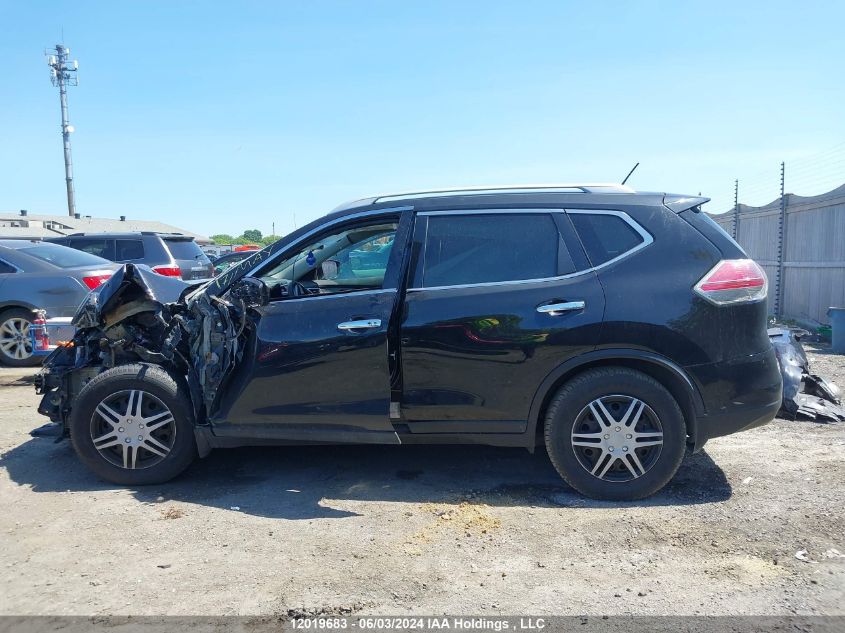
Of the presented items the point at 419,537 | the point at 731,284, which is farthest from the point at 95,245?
the point at 731,284

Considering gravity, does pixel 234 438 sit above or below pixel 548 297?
below

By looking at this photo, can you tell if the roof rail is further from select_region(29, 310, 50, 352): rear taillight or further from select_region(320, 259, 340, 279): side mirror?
select_region(29, 310, 50, 352): rear taillight

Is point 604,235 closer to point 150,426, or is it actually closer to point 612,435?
point 612,435

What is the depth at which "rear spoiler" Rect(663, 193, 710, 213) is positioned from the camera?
430cm

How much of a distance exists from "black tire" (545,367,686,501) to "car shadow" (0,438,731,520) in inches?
5.3

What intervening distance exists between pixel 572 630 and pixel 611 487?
1.44 metres

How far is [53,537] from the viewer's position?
12.6ft

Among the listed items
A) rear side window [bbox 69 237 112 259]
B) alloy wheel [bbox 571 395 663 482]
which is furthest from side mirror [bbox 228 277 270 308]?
rear side window [bbox 69 237 112 259]

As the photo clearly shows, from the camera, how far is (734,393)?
163 inches

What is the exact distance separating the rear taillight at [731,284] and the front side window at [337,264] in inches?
79.1

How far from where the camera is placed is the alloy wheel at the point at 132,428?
14.7 ft

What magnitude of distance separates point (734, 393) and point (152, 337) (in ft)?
12.8

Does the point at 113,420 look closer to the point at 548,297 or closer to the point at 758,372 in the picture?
the point at 548,297

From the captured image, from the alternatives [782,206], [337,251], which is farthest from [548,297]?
[782,206]
